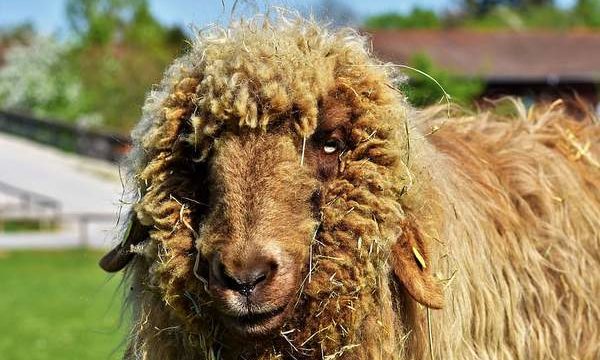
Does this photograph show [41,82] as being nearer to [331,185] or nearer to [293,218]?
[331,185]

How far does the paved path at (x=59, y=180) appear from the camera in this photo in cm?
3083

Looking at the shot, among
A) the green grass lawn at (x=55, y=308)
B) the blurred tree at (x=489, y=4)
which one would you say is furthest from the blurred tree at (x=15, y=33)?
the green grass lawn at (x=55, y=308)

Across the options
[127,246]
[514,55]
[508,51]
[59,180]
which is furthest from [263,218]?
[508,51]

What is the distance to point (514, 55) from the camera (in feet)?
166

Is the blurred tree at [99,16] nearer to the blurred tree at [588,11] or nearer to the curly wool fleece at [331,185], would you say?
the blurred tree at [588,11]

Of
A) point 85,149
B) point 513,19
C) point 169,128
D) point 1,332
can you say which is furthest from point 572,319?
point 513,19

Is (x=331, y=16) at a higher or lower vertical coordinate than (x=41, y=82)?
lower

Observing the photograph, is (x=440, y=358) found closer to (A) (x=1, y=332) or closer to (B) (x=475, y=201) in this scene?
(B) (x=475, y=201)

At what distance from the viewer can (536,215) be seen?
5.29 m

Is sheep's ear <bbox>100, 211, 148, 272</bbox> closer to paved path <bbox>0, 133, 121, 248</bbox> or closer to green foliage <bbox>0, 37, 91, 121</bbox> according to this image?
paved path <bbox>0, 133, 121, 248</bbox>

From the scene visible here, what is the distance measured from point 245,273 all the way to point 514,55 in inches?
1900

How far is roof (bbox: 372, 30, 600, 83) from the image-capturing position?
4659cm

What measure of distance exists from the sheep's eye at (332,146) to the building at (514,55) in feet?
129

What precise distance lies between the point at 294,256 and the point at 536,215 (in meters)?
1.81
